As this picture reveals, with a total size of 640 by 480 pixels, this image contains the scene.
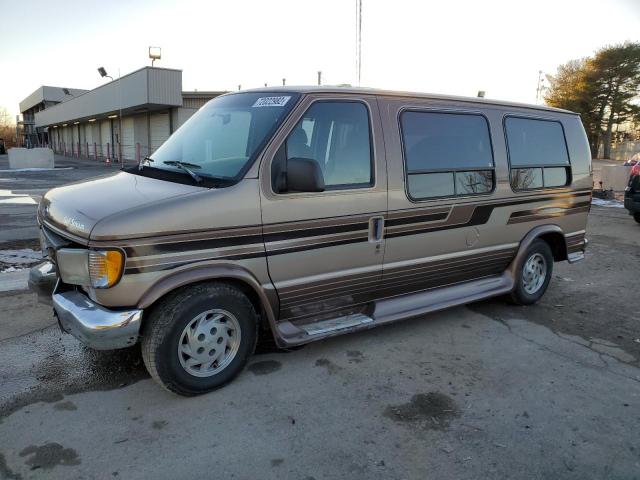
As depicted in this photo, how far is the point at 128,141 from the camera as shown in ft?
118

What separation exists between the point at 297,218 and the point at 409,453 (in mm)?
1670

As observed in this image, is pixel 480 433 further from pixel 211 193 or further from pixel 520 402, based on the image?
pixel 211 193

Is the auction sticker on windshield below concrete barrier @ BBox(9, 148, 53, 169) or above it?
above

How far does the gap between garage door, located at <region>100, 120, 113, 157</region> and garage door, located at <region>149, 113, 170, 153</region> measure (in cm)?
1101

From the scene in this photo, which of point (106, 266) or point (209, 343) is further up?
point (106, 266)

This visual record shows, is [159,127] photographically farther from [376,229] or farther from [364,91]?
[376,229]

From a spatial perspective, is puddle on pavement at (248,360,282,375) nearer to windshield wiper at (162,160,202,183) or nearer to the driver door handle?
the driver door handle

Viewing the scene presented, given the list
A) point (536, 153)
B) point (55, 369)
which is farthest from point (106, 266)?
point (536, 153)

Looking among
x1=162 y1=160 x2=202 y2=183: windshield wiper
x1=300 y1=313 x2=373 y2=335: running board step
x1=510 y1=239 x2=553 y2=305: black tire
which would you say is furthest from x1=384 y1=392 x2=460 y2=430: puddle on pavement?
x1=510 y1=239 x2=553 y2=305: black tire

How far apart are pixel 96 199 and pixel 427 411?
8.52 feet

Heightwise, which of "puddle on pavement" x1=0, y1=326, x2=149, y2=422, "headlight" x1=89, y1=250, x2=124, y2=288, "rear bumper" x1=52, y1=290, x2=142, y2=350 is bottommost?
"puddle on pavement" x1=0, y1=326, x2=149, y2=422

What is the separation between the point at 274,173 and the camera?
11.5ft

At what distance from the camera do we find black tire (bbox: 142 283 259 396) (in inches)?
127

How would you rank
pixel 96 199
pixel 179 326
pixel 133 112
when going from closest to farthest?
1. pixel 179 326
2. pixel 96 199
3. pixel 133 112
